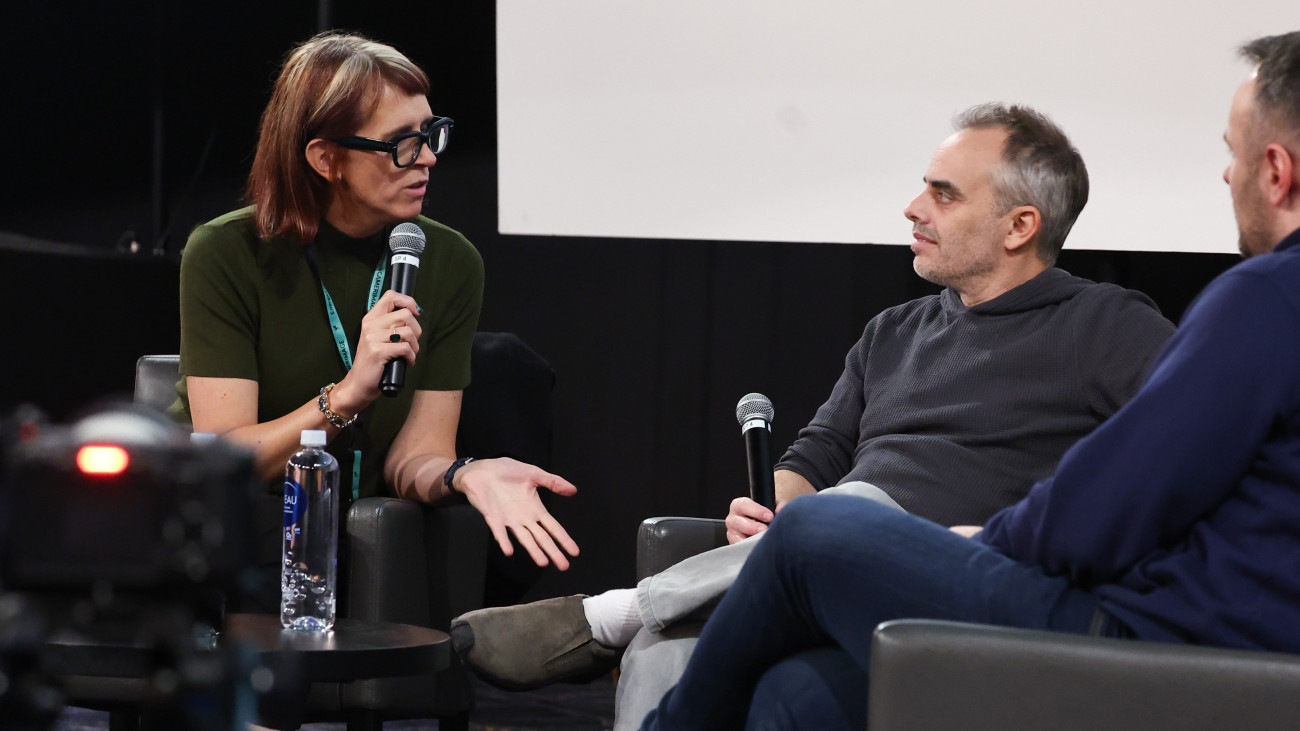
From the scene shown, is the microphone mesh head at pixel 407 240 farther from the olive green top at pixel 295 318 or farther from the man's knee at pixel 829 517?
the man's knee at pixel 829 517

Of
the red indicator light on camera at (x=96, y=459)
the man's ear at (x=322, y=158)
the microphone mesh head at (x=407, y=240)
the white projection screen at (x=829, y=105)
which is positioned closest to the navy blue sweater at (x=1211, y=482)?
the red indicator light on camera at (x=96, y=459)

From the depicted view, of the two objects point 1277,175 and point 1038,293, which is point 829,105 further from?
point 1277,175

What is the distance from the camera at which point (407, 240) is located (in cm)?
213

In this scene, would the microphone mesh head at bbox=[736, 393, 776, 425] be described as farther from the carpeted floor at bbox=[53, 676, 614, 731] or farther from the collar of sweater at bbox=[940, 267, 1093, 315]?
the carpeted floor at bbox=[53, 676, 614, 731]

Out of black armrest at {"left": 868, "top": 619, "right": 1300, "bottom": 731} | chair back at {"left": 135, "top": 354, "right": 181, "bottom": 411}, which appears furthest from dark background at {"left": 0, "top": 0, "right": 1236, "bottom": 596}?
black armrest at {"left": 868, "top": 619, "right": 1300, "bottom": 731}

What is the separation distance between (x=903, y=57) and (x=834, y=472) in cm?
114

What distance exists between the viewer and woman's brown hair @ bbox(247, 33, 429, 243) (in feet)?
7.31

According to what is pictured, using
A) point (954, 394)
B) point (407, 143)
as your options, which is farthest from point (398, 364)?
point (954, 394)

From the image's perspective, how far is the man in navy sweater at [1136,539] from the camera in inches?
44.2

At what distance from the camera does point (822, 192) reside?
2.91 m

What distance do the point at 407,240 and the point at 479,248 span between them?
1200 mm

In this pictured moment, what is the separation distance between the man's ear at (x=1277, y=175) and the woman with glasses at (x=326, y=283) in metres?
1.24

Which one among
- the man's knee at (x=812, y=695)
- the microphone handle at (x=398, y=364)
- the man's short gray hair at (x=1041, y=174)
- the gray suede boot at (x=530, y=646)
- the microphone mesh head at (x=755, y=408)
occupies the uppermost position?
the man's short gray hair at (x=1041, y=174)

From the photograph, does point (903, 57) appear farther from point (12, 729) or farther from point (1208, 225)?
point (12, 729)
